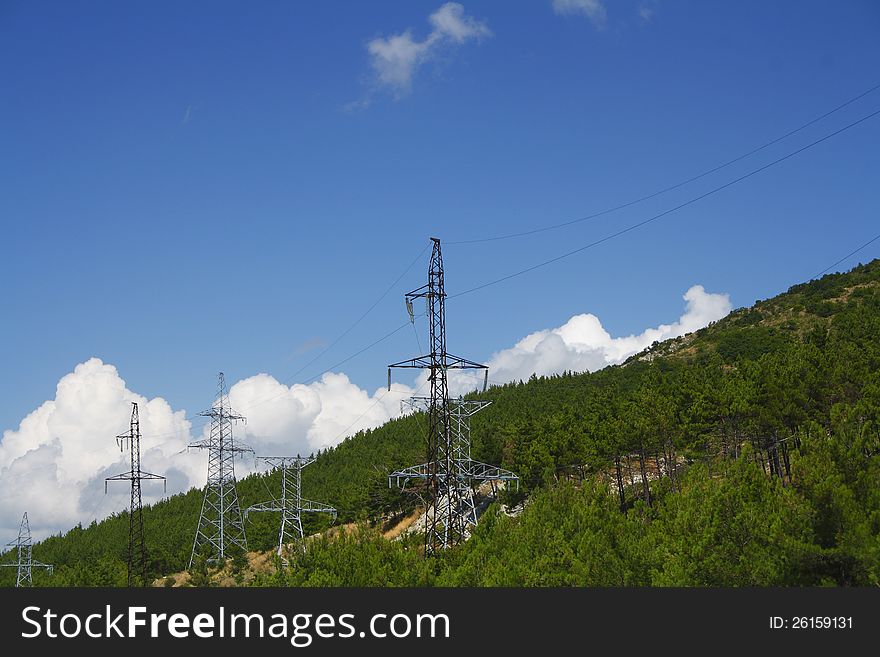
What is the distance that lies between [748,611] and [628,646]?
160 inches

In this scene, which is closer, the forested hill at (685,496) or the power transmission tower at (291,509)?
the forested hill at (685,496)

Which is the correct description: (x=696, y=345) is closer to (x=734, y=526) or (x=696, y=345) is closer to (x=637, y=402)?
(x=637, y=402)

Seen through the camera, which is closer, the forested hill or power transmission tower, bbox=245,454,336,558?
the forested hill

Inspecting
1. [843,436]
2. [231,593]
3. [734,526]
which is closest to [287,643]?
[231,593]

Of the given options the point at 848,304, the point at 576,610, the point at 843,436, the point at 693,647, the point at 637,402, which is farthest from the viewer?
the point at 848,304

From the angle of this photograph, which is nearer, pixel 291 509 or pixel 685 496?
pixel 685 496

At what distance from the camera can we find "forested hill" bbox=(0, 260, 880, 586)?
29.5 m

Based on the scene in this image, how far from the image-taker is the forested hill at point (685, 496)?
1160 inches

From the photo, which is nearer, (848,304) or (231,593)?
(231,593)

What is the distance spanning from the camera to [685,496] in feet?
126

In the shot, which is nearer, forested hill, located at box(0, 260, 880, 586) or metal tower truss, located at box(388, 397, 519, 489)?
forested hill, located at box(0, 260, 880, 586)

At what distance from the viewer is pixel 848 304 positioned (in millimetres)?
138750

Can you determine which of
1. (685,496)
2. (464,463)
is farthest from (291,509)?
(685,496)

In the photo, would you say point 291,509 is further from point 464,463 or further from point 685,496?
point 685,496
